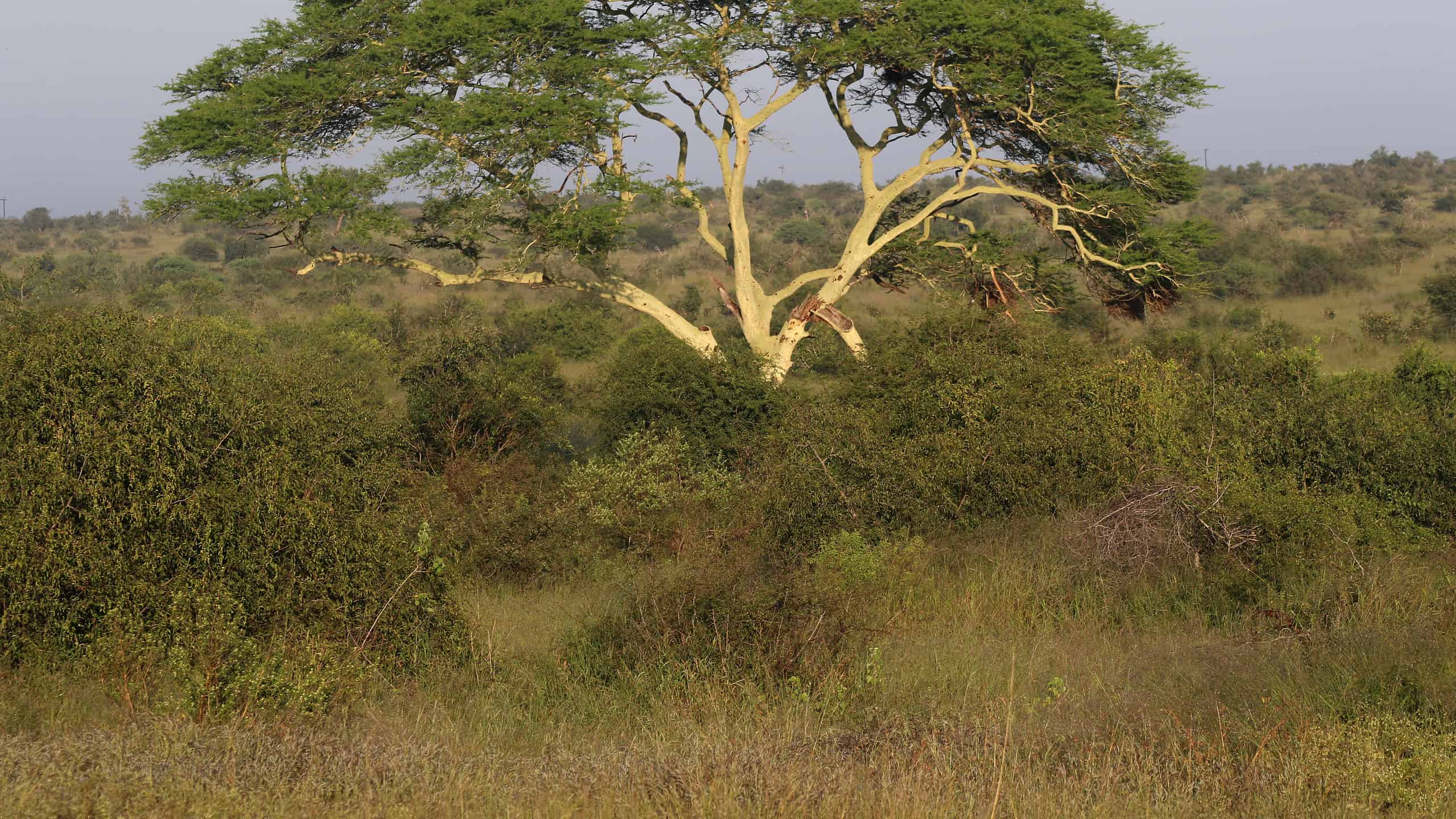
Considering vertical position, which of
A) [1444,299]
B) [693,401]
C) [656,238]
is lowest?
[1444,299]

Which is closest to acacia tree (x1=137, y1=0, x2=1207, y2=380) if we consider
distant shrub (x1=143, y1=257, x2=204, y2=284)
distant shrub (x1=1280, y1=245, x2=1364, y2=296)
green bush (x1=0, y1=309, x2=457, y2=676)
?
green bush (x1=0, y1=309, x2=457, y2=676)

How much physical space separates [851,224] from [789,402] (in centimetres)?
3965

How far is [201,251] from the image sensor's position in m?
53.0

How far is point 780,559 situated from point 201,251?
51732 millimetres

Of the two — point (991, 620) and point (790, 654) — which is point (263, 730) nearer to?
point (790, 654)

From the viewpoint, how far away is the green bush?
541 cm

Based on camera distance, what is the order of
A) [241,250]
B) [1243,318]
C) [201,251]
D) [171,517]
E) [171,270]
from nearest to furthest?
[171,517], [1243,318], [171,270], [241,250], [201,251]

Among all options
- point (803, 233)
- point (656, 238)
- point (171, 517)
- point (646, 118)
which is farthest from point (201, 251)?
point (171, 517)

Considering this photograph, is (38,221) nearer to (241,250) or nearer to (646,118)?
(241,250)

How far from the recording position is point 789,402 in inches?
511

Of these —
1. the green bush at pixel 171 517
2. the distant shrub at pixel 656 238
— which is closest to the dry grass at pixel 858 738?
the green bush at pixel 171 517

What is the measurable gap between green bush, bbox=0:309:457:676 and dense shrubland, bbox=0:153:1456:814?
2 centimetres

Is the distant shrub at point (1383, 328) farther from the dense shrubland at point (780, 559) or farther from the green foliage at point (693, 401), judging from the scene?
the green foliage at point (693, 401)

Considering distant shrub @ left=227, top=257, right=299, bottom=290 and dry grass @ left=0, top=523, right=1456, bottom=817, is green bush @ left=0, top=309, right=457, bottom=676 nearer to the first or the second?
dry grass @ left=0, top=523, right=1456, bottom=817
